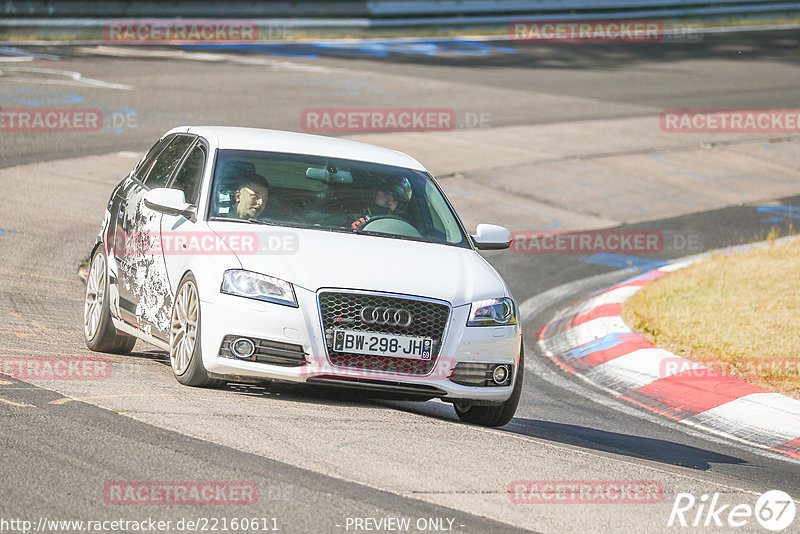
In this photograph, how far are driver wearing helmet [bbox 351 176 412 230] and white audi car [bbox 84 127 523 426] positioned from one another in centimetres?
1

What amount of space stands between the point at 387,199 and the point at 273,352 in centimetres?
161

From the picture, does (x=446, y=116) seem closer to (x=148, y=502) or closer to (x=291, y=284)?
(x=291, y=284)

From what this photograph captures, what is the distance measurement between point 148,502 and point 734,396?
5.38 metres

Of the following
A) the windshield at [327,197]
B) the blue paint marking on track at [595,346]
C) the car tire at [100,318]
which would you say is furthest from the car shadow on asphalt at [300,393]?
the blue paint marking on track at [595,346]

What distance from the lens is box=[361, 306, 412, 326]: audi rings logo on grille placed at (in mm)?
6500

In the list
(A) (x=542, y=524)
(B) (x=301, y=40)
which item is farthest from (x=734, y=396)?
(B) (x=301, y=40)

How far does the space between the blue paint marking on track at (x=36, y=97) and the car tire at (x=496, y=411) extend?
13.8m

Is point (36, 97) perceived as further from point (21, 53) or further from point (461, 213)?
point (461, 213)

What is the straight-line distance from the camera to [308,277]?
6.54 m

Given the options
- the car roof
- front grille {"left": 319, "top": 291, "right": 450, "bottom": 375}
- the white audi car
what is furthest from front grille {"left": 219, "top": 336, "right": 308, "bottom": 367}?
the car roof

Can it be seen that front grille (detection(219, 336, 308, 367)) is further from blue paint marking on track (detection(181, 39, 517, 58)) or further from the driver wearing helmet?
blue paint marking on track (detection(181, 39, 517, 58))

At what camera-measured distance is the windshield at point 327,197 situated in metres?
7.38

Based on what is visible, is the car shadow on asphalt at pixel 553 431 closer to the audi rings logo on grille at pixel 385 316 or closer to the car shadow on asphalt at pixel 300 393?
the car shadow on asphalt at pixel 300 393

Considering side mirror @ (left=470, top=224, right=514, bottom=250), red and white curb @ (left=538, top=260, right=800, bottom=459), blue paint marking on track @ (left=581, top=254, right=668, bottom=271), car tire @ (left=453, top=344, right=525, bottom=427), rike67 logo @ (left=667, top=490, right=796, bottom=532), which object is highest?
side mirror @ (left=470, top=224, right=514, bottom=250)
